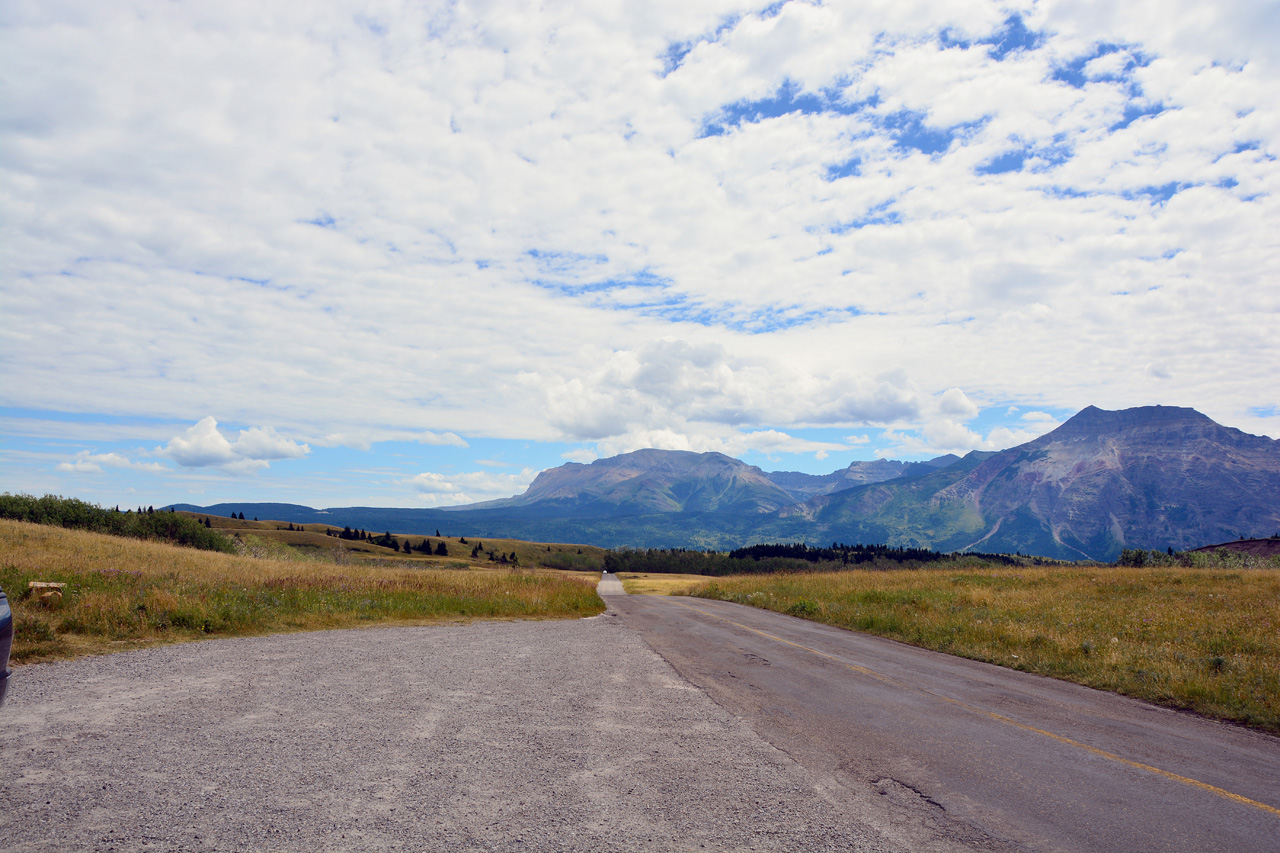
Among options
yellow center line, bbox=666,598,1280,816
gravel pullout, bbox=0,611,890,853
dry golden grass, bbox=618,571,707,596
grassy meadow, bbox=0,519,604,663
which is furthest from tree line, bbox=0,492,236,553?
yellow center line, bbox=666,598,1280,816

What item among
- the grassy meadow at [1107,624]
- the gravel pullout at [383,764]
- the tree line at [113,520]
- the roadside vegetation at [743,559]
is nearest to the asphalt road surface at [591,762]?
the gravel pullout at [383,764]

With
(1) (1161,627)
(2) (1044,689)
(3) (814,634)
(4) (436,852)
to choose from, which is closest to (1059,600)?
(1) (1161,627)

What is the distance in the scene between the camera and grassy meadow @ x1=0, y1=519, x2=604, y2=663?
13.6 meters

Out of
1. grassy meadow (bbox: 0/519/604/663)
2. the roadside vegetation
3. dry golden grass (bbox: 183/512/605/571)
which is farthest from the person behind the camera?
the roadside vegetation

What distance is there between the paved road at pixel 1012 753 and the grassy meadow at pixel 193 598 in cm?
1127

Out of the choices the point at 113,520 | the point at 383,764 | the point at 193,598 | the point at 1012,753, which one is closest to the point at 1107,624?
the point at 1012,753

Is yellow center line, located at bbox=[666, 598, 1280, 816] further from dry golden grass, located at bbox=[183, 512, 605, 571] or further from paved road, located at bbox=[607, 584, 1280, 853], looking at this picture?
dry golden grass, located at bbox=[183, 512, 605, 571]

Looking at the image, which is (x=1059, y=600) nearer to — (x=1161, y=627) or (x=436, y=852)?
(x=1161, y=627)

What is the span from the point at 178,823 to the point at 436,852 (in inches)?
89.9

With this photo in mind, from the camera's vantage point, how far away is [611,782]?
6.39 meters

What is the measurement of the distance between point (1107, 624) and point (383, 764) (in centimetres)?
2051

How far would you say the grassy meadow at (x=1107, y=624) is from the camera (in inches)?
471

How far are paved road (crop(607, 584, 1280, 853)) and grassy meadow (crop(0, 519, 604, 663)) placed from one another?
37.0ft

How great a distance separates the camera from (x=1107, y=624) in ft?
60.7
